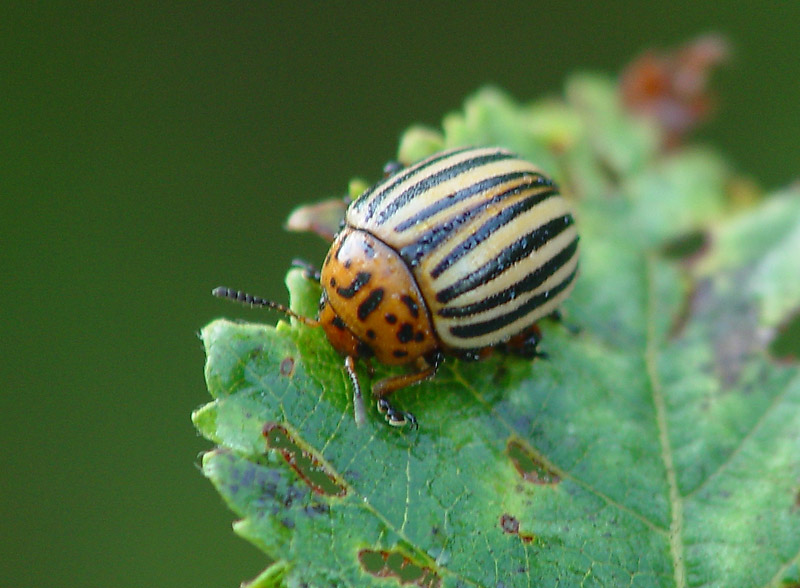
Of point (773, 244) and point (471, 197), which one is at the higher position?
point (773, 244)

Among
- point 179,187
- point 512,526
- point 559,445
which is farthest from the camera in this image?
point 179,187

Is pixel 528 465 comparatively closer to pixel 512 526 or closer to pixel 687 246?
pixel 512 526

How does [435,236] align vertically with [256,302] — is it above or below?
above

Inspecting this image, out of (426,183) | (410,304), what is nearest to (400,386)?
(410,304)

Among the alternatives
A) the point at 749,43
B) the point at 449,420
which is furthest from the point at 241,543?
the point at 749,43

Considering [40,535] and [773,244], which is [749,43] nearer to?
[773,244]

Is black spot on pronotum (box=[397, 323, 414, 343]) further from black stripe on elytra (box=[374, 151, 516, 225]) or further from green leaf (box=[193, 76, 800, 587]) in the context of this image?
black stripe on elytra (box=[374, 151, 516, 225])

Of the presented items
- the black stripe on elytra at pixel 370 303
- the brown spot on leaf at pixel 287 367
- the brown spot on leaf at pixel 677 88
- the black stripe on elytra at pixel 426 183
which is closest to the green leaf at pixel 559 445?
the brown spot on leaf at pixel 287 367

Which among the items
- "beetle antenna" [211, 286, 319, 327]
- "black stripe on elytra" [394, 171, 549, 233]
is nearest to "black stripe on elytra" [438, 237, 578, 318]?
"black stripe on elytra" [394, 171, 549, 233]
